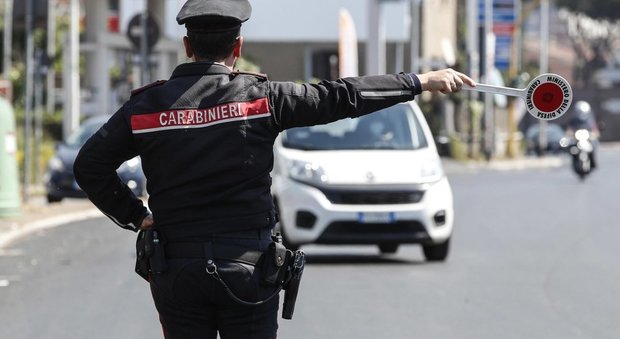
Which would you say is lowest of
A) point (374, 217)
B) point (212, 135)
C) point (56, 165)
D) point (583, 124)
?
point (583, 124)

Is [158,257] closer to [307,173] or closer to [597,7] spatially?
[307,173]

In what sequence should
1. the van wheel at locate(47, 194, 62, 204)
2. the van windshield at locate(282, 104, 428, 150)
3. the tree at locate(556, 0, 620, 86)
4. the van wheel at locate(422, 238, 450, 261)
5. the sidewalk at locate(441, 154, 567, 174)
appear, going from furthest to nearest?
1. the tree at locate(556, 0, 620, 86)
2. the sidewalk at locate(441, 154, 567, 174)
3. the van wheel at locate(47, 194, 62, 204)
4. the van windshield at locate(282, 104, 428, 150)
5. the van wheel at locate(422, 238, 450, 261)

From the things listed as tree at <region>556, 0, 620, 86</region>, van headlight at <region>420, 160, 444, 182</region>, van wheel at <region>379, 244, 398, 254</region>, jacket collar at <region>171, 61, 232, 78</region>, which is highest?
jacket collar at <region>171, 61, 232, 78</region>

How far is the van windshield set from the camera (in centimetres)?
1517

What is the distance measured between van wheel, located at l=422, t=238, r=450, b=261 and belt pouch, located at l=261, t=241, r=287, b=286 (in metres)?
10.1

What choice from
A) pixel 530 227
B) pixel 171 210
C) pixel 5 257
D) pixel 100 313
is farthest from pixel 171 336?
pixel 530 227

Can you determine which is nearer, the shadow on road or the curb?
the shadow on road

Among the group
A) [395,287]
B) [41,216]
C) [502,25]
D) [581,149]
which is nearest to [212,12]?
[395,287]

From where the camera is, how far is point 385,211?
14.6m

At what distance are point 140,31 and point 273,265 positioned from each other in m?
22.1

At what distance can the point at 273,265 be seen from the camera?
496 cm

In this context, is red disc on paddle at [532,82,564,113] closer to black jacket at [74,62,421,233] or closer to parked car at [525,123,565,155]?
black jacket at [74,62,421,233]

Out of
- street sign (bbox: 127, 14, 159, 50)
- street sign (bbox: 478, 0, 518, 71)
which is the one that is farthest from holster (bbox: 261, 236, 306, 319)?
street sign (bbox: 478, 0, 518, 71)

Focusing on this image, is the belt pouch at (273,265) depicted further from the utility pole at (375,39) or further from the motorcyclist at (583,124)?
the motorcyclist at (583,124)
